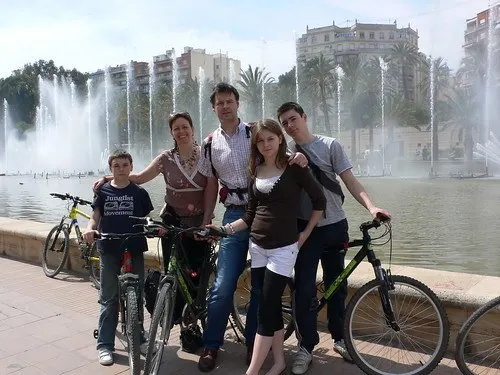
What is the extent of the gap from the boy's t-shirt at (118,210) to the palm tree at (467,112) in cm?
4546

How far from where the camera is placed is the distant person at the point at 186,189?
427 cm

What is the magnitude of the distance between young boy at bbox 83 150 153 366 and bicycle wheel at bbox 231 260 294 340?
84 cm

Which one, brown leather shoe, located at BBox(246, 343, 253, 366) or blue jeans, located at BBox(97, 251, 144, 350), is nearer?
brown leather shoe, located at BBox(246, 343, 253, 366)

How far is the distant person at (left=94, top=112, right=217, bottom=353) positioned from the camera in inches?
168

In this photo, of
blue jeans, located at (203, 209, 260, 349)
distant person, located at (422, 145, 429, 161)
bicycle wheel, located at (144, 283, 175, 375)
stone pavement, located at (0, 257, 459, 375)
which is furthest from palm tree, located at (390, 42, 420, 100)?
bicycle wheel, located at (144, 283, 175, 375)

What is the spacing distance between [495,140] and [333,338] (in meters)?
41.7

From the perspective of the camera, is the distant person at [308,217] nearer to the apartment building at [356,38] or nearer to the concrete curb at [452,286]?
the concrete curb at [452,286]

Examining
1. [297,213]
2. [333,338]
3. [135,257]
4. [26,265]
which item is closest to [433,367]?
[333,338]

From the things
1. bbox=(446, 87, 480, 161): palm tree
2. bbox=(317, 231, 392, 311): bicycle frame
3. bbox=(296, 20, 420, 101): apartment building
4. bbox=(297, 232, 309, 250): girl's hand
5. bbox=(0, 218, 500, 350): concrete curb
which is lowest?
bbox=(0, 218, 500, 350): concrete curb

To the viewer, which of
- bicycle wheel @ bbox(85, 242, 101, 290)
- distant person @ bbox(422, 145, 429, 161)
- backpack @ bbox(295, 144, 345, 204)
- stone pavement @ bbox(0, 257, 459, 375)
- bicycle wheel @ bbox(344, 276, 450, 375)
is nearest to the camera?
bicycle wheel @ bbox(344, 276, 450, 375)

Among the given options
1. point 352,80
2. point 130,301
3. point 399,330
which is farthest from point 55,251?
point 352,80

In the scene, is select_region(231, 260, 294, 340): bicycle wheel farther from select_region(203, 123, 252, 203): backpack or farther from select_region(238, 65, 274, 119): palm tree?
select_region(238, 65, 274, 119): palm tree

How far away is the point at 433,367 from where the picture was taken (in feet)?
11.8

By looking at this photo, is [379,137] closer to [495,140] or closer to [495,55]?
[495,55]
